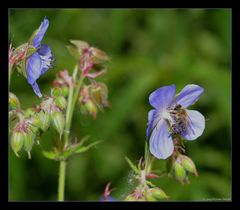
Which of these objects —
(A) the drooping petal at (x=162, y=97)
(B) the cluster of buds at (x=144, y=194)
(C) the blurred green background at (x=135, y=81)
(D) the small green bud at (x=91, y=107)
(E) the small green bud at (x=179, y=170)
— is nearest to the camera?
(A) the drooping petal at (x=162, y=97)

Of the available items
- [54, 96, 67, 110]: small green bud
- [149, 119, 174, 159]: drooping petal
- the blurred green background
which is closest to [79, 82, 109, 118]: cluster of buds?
[54, 96, 67, 110]: small green bud

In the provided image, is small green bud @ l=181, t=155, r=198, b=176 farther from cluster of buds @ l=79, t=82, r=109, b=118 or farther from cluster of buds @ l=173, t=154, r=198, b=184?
cluster of buds @ l=79, t=82, r=109, b=118

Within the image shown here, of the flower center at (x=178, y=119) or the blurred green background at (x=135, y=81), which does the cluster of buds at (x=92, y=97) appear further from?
the blurred green background at (x=135, y=81)

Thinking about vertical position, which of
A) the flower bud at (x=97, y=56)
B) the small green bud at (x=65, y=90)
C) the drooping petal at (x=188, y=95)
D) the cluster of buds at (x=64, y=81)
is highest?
the flower bud at (x=97, y=56)

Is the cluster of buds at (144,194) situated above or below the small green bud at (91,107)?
below

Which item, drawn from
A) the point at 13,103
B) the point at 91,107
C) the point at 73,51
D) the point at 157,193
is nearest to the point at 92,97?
the point at 91,107

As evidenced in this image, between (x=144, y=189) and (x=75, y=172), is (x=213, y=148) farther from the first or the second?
(x=144, y=189)

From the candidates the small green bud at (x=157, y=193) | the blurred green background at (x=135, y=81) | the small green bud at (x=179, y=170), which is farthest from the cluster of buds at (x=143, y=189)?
the blurred green background at (x=135, y=81)
